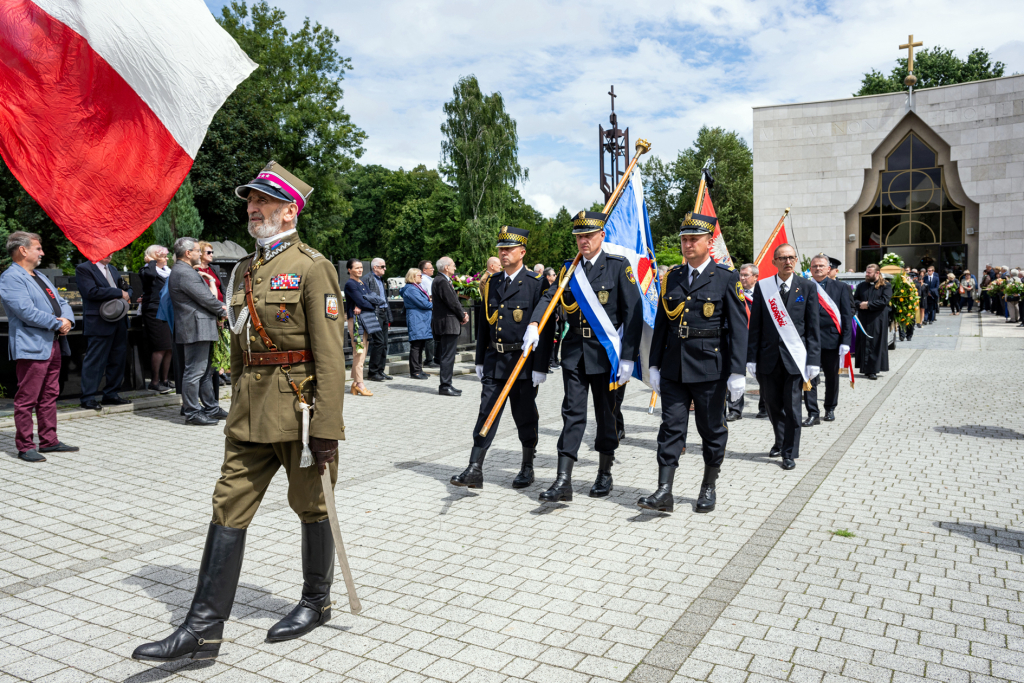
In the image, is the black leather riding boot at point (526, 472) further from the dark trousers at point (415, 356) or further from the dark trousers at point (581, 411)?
the dark trousers at point (415, 356)

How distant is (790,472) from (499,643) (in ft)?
13.9

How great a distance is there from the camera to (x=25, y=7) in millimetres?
3912

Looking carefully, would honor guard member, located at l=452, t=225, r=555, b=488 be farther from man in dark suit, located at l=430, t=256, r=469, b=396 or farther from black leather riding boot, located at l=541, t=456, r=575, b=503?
man in dark suit, located at l=430, t=256, r=469, b=396

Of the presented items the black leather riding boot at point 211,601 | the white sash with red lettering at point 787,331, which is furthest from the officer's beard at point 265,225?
the white sash with red lettering at point 787,331

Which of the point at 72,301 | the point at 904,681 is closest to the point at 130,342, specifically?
the point at 72,301

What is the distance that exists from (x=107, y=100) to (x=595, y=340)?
3.53 metres

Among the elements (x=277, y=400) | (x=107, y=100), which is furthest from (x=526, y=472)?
(x=107, y=100)

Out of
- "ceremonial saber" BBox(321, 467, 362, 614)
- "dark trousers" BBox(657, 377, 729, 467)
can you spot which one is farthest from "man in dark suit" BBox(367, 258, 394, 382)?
"ceremonial saber" BBox(321, 467, 362, 614)

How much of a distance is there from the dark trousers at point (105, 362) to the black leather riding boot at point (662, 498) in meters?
6.76

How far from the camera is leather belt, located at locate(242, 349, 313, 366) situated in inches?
138

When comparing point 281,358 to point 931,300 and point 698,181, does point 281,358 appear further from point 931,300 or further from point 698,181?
point 698,181

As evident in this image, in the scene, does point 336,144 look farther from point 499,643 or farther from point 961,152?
point 499,643

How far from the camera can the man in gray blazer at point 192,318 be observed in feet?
28.8

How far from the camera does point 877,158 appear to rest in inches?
1587
